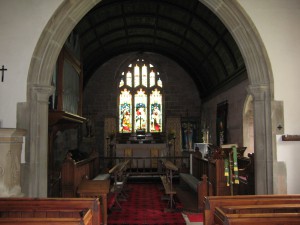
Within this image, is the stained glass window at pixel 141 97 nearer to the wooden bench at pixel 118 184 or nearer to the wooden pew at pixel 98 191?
the wooden bench at pixel 118 184

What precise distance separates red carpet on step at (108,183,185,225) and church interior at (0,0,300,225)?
0.24ft

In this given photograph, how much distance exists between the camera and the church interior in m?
4.62

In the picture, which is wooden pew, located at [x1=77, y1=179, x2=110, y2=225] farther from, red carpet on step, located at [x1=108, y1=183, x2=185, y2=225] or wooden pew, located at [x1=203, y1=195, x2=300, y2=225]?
wooden pew, located at [x1=203, y1=195, x2=300, y2=225]

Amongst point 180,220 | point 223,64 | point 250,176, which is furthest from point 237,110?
point 180,220

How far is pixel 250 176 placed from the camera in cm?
582

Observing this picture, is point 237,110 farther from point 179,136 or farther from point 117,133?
point 117,133

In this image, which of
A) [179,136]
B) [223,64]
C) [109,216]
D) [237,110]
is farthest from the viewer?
[179,136]

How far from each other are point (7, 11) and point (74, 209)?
3144 mm

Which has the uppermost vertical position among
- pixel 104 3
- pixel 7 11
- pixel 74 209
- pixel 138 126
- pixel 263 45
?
pixel 104 3

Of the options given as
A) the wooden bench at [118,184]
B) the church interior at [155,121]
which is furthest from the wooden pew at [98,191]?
the wooden bench at [118,184]

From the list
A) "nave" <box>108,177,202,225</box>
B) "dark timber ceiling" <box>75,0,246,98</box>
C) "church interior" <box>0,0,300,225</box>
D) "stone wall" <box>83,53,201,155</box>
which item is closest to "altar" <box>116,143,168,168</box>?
"church interior" <box>0,0,300,225</box>

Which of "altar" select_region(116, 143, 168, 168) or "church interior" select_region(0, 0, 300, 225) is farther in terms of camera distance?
"altar" select_region(116, 143, 168, 168)

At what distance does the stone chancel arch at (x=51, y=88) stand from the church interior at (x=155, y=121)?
0.04 metres

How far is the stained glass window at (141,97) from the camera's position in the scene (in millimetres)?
15086
